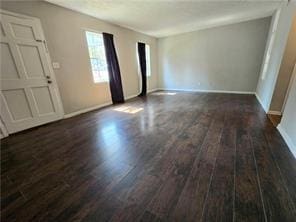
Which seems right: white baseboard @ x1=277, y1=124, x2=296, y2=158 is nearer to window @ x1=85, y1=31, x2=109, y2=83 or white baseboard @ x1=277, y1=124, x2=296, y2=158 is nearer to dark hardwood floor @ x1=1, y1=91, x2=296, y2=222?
dark hardwood floor @ x1=1, y1=91, x2=296, y2=222

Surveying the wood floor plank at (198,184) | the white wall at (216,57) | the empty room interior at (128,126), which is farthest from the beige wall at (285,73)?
the white wall at (216,57)

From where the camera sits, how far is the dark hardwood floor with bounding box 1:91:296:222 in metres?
1.19

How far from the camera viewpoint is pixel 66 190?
Answer: 56.5 inches

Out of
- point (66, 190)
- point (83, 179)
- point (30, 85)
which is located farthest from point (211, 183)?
point (30, 85)

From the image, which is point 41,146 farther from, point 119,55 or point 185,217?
point 119,55

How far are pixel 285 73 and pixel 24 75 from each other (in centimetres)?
524

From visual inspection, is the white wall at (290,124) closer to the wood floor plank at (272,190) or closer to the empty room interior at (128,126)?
the empty room interior at (128,126)

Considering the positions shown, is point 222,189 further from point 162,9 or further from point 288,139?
point 162,9

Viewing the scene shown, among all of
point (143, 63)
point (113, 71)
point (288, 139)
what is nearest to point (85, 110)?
point (113, 71)

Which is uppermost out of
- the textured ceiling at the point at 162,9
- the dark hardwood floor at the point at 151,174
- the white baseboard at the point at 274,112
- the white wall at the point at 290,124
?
the textured ceiling at the point at 162,9

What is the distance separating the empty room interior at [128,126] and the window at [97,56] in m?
0.03

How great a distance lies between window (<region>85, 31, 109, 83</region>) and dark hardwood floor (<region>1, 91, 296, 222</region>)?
2.12 m

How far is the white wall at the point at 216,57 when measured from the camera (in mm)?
5145

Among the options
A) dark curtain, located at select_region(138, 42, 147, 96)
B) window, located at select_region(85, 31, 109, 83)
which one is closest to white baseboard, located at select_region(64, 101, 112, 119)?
window, located at select_region(85, 31, 109, 83)
